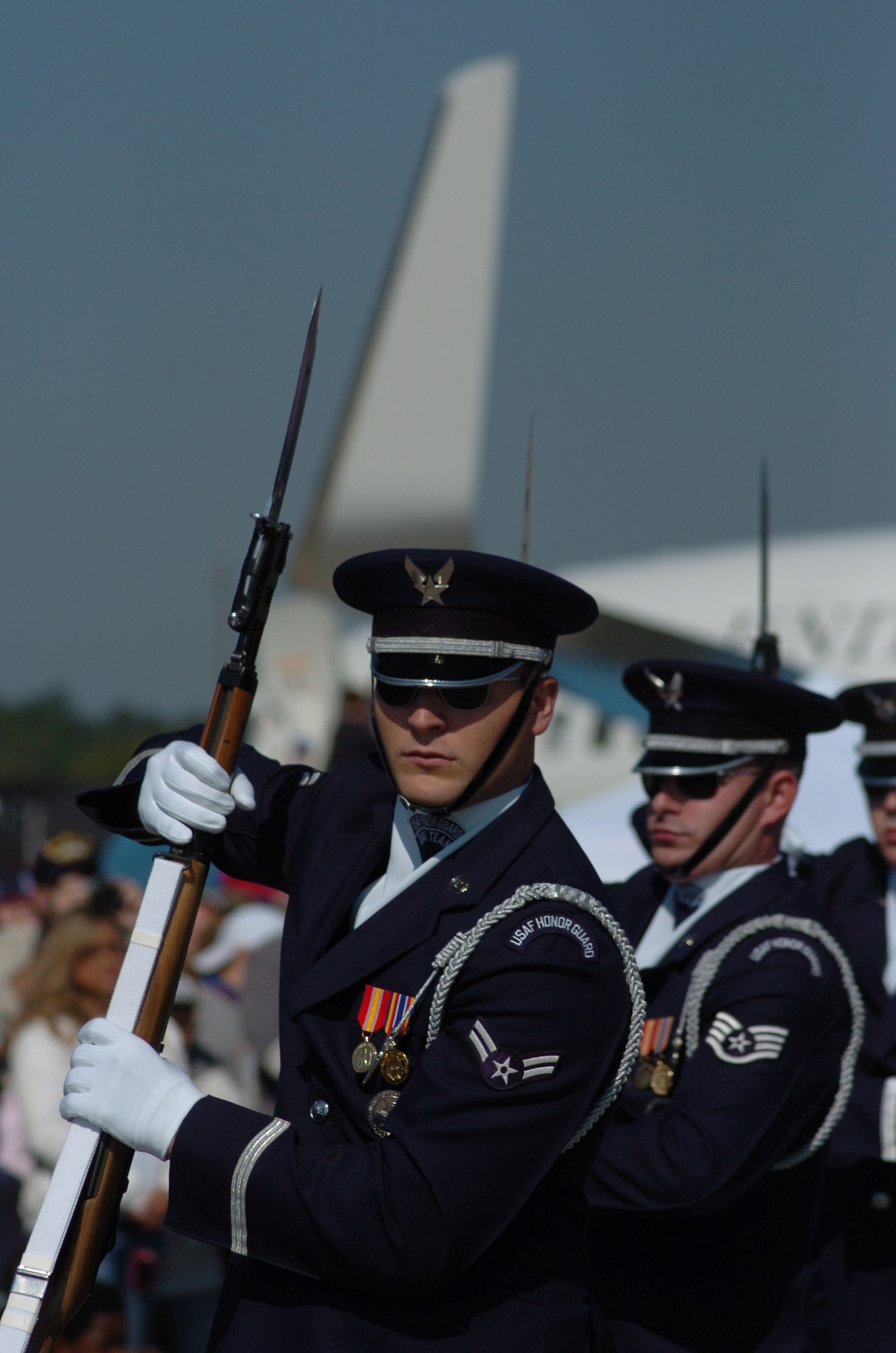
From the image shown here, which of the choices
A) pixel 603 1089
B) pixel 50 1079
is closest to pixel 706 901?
pixel 603 1089

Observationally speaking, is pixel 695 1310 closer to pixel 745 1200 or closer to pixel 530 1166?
pixel 745 1200

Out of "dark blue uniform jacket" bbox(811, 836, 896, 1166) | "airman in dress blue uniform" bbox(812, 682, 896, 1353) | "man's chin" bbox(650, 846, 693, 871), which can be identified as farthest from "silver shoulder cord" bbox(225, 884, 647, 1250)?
"airman in dress blue uniform" bbox(812, 682, 896, 1353)

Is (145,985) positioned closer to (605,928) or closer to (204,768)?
(204,768)

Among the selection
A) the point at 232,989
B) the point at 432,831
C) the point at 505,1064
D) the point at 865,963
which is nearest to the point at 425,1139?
the point at 505,1064

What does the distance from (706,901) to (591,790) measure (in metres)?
19.5

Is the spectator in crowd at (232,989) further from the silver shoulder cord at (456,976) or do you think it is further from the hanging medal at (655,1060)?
the silver shoulder cord at (456,976)

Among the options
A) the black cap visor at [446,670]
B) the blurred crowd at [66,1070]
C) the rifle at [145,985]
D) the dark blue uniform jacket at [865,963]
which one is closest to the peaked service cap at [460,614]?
the black cap visor at [446,670]

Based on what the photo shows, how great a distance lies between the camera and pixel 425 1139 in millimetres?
1968

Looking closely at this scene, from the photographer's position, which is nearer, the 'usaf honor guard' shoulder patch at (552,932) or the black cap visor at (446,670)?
the 'usaf honor guard' shoulder patch at (552,932)

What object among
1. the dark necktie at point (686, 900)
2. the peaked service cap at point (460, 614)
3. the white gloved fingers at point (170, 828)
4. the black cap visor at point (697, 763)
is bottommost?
the dark necktie at point (686, 900)

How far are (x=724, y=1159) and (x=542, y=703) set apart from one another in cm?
99

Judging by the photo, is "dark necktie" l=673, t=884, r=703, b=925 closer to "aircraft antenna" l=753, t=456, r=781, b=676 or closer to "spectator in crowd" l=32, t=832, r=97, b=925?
"aircraft antenna" l=753, t=456, r=781, b=676

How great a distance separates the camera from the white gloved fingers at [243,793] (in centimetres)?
252

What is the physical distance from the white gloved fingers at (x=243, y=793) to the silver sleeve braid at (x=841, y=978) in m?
1.06
